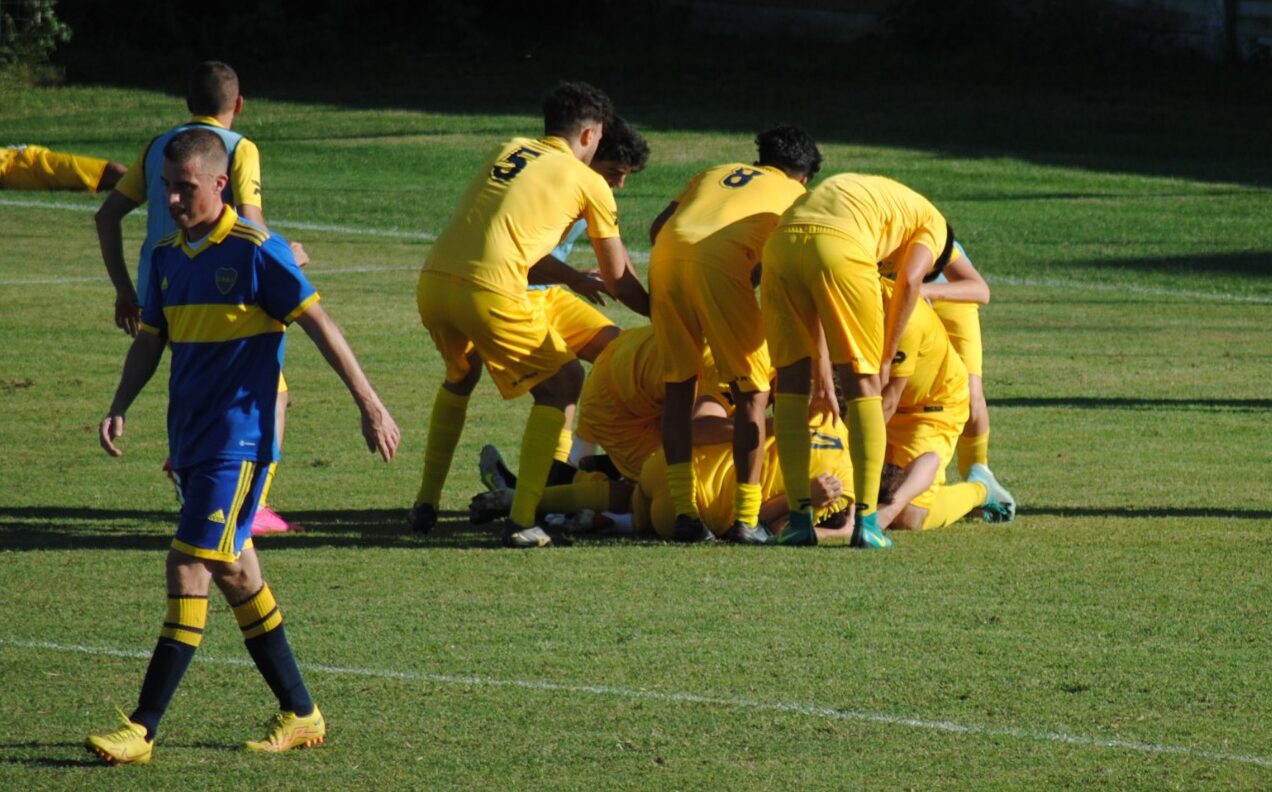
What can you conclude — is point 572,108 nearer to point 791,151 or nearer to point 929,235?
point 791,151

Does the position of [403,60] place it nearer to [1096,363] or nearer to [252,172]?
[1096,363]

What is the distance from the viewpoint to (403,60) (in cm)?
3822

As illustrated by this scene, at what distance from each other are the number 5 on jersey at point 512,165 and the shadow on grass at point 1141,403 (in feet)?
16.5

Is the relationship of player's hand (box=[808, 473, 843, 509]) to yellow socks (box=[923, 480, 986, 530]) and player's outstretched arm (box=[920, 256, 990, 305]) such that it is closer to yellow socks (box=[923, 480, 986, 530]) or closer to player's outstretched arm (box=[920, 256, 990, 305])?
yellow socks (box=[923, 480, 986, 530])

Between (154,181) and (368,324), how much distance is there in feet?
24.4

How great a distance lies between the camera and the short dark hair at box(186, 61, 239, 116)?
9.15 metres

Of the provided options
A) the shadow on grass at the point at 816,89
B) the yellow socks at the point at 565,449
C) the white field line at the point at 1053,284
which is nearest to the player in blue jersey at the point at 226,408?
the yellow socks at the point at 565,449

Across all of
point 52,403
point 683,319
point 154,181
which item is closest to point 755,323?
point 683,319

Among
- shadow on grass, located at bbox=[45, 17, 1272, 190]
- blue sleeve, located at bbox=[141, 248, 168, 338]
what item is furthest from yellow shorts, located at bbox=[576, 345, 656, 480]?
shadow on grass, located at bbox=[45, 17, 1272, 190]

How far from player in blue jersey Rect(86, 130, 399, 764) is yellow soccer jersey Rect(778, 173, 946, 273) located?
334 centimetres

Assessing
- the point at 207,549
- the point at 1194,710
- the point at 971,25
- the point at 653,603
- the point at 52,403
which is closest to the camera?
the point at 207,549

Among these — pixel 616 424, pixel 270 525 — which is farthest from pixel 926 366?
pixel 270 525

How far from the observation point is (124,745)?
5.82 metres

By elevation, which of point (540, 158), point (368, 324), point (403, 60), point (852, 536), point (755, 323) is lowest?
point (403, 60)
